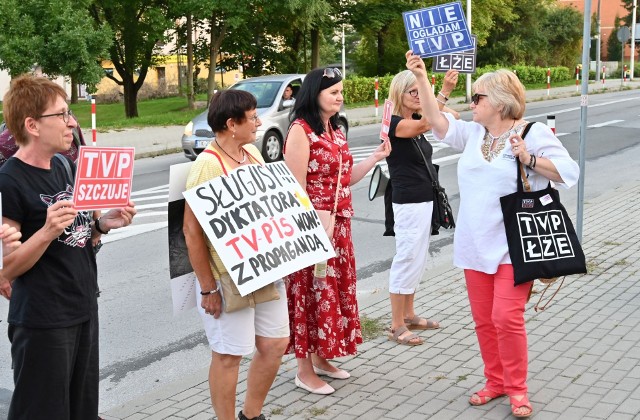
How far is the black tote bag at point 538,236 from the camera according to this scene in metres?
4.67

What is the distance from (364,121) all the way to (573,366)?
2149 centimetres

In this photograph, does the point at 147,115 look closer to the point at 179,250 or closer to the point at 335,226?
the point at 335,226

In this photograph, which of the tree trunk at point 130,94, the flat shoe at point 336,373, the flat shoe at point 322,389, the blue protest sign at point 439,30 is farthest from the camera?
the tree trunk at point 130,94

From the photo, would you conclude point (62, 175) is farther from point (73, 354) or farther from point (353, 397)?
point (353, 397)

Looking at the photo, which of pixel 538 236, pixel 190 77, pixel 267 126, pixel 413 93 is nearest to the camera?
pixel 538 236

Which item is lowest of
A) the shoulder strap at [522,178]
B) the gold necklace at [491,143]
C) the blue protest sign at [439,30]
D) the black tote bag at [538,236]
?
the black tote bag at [538,236]

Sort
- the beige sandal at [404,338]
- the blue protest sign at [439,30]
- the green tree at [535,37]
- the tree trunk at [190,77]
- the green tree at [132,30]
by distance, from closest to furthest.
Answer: the beige sandal at [404,338] → the blue protest sign at [439,30] → the green tree at [132,30] → the tree trunk at [190,77] → the green tree at [535,37]

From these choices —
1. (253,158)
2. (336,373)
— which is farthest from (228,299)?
(336,373)

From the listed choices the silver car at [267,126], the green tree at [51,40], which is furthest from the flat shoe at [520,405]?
the green tree at [51,40]

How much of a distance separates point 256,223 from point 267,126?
1335 cm

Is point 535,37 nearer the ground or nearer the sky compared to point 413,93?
nearer the sky

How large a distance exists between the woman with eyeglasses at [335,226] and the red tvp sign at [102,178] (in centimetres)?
158

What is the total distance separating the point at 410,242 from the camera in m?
Answer: 6.12

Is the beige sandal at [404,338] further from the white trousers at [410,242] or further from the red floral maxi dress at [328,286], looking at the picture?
the red floral maxi dress at [328,286]
